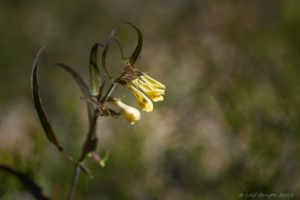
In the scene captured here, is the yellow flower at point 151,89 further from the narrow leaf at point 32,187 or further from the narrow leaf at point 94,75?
the narrow leaf at point 32,187

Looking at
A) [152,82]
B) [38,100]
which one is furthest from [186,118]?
[38,100]

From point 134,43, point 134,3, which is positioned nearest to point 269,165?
point 134,43

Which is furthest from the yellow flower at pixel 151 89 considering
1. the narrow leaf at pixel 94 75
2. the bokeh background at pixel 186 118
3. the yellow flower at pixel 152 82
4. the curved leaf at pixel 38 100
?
the bokeh background at pixel 186 118

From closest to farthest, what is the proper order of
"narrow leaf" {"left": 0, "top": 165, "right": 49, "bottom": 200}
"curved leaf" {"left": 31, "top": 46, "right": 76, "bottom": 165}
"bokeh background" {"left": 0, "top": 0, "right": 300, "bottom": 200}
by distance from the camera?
"curved leaf" {"left": 31, "top": 46, "right": 76, "bottom": 165}, "narrow leaf" {"left": 0, "top": 165, "right": 49, "bottom": 200}, "bokeh background" {"left": 0, "top": 0, "right": 300, "bottom": 200}

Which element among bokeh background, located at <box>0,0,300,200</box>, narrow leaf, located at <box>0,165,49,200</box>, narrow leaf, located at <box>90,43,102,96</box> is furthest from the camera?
bokeh background, located at <box>0,0,300,200</box>

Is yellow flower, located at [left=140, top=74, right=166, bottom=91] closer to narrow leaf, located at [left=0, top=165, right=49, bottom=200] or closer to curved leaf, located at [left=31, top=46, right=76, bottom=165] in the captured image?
curved leaf, located at [left=31, top=46, right=76, bottom=165]

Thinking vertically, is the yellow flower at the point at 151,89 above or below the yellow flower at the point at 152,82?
below

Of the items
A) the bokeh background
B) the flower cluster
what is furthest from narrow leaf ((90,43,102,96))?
the bokeh background

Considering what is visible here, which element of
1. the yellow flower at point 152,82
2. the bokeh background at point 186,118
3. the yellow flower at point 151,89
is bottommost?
the bokeh background at point 186,118
